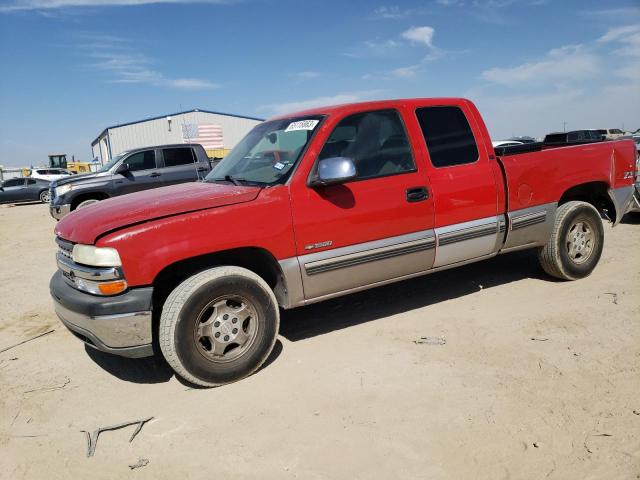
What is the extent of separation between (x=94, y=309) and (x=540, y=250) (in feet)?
13.6

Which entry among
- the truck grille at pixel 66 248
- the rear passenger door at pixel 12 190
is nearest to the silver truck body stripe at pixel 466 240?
the truck grille at pixel 66 248

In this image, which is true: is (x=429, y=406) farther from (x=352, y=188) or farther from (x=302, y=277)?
(x=352, y=188)

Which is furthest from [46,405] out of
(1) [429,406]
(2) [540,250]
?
(2) [540,250]

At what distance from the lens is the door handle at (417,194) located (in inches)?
154

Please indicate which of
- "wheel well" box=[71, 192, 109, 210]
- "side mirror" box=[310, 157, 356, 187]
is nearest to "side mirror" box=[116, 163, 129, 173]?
"wheel well" box=[71, 192, 109, 210]

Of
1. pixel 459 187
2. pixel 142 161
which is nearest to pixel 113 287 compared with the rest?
pixel 459 187

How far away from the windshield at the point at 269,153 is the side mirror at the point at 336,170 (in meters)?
0.30

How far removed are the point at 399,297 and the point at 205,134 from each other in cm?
3822

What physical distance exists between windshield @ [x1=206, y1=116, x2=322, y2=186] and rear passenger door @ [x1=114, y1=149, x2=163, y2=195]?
7183mm

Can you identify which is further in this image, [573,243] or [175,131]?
[175,131]

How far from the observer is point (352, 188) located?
3693mm

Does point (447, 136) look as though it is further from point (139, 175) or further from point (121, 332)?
point (139, 175)

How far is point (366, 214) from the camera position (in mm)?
3721

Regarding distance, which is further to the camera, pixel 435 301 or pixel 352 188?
pixel 435 301
